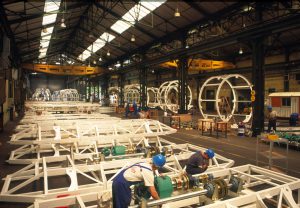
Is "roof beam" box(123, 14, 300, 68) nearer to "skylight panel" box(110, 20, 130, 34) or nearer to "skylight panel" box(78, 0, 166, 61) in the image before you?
"skylight panel" box(78, 0, 166, 61)

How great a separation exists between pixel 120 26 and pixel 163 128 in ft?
51.3

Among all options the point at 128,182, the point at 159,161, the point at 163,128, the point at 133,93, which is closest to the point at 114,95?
the point at 133,93

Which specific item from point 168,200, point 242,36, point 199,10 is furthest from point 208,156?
point 199,10

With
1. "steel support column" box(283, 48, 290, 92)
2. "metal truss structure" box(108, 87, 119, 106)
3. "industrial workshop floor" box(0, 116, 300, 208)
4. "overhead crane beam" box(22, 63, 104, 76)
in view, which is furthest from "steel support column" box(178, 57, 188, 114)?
"metal truss structure" box(108, 87, 119, 106)

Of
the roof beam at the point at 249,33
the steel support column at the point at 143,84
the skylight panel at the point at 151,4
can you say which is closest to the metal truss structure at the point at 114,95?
the steel support column at the point at 143,84

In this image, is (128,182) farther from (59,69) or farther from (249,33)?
(59,69)

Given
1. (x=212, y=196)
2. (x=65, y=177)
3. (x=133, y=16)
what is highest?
(x=133, y=16)

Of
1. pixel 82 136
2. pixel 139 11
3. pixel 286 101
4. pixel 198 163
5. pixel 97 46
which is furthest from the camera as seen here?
pixel 97 46

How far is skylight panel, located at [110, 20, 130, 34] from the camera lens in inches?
888

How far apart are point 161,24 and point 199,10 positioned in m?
4.73

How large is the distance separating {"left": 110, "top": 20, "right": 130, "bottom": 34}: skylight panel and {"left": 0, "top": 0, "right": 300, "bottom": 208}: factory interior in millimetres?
161

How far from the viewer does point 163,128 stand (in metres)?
11.2

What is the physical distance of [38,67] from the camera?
1153 inches

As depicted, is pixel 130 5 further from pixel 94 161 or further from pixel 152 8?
pixel 94 161
